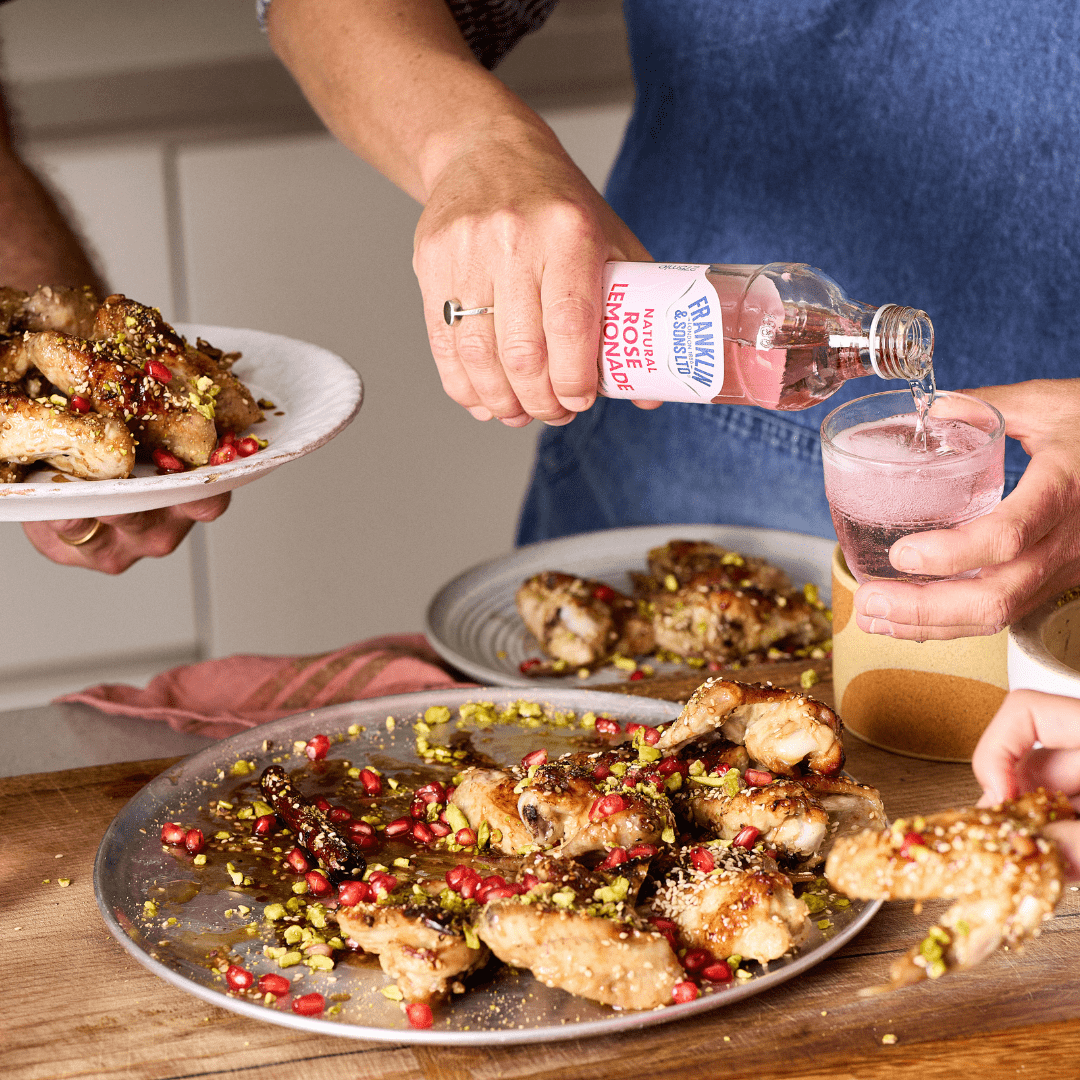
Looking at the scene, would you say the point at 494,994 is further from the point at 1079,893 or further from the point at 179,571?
the point at 179,571

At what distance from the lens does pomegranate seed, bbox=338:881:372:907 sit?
4.28 feet

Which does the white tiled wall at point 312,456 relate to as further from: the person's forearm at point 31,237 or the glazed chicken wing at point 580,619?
the glazed chicken wing at point 580,619

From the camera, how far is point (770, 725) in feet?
4.78

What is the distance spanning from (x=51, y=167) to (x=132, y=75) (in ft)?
1.17

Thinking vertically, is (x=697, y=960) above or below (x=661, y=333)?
below

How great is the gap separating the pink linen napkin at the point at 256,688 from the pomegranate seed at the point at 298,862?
0.57m

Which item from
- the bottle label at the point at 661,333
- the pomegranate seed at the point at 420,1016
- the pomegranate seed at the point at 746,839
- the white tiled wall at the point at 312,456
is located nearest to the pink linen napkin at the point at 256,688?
the bottle label at the point at 661,333

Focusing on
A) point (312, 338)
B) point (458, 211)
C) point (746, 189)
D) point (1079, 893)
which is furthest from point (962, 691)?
point (312, 338)

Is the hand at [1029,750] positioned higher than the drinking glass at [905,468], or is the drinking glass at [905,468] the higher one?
the drinking glass at [905,468]

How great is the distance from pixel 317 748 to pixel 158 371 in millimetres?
552

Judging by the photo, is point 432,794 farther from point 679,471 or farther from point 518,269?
point 679,471

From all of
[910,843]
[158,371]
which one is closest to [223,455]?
[158,371]

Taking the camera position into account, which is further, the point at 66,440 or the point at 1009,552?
the point at 66,440

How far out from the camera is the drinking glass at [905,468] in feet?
4.40
